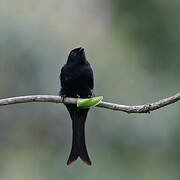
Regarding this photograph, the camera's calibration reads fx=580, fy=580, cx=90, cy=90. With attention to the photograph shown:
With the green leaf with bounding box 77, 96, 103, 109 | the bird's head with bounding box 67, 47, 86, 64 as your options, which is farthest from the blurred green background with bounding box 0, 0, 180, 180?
the green leaf with bounding box 77, 96, 103, 109

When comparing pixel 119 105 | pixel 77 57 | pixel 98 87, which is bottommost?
pixel 98 87

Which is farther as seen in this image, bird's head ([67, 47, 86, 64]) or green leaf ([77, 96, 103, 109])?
bird's head ([67, 47, 86, 64])

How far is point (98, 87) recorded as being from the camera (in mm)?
7418

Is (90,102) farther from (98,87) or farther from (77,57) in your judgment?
(98,87)

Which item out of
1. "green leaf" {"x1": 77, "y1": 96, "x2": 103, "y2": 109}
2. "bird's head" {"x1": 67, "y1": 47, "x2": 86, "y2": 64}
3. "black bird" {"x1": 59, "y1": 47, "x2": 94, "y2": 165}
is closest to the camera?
"green leaf" {"x1": 77, "y1": 96, "x2": 103, "y2": 109}

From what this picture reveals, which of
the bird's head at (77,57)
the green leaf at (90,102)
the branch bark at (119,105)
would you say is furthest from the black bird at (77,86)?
the green leaf at (90,102)

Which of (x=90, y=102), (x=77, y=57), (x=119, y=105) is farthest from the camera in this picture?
(x=77, y=57)

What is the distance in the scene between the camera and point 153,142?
7.24 meters

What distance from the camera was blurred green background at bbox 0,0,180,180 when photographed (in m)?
7.25

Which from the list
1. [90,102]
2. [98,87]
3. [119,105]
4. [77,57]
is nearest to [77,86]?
[77,57]

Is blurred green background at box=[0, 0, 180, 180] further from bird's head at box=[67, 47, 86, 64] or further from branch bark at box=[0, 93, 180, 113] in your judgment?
branch bark at box=[0, 93, 180, 113]

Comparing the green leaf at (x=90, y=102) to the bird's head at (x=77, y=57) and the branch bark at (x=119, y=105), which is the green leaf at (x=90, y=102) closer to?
the branch bark at (x=119, y=105)

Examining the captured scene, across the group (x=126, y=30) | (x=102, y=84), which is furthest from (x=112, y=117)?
(x=126, y=30)

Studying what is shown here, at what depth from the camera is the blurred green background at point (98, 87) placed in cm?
725
